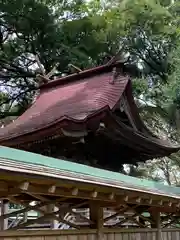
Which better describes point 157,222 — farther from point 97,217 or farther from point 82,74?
point 82,74

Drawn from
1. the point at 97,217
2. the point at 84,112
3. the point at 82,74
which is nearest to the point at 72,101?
the point at 84,112

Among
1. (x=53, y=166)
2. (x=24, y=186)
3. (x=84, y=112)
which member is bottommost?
(x=24, y=186)

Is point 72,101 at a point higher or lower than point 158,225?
higher

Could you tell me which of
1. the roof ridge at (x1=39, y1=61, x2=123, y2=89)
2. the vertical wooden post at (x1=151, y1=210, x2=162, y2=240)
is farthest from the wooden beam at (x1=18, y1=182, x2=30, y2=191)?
the roof ridge at (x1=39, y1=61, x2=123, y2=89)

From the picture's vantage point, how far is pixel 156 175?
1032 inches

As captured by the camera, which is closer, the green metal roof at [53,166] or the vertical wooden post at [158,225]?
the green metal roof at [53,166]

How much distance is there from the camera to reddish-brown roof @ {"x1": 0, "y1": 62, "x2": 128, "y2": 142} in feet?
24.3

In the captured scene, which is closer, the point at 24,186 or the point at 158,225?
the point at 24,186

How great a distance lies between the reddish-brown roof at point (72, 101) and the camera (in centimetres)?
742

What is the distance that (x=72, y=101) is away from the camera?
852 centimetres

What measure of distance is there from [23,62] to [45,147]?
9222 mm

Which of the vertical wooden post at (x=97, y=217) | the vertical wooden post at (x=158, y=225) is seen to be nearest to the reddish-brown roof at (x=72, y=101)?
the vertical wooden post at (x=97, y=217)

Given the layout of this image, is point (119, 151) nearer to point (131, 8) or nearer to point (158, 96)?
point (158, 96)

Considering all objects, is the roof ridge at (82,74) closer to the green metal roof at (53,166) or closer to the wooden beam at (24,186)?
the green metal roof at (53,166)
